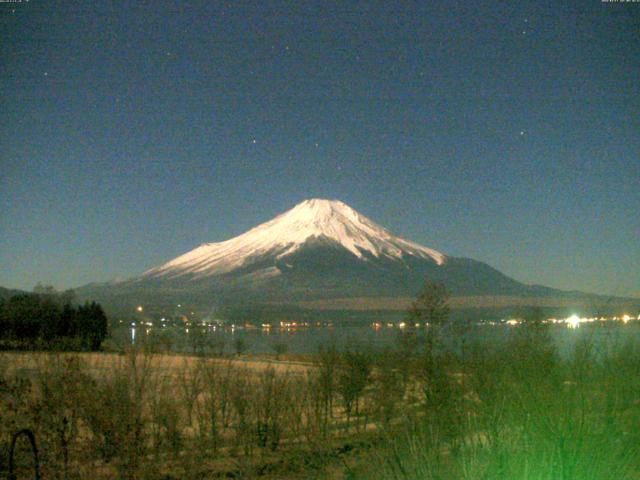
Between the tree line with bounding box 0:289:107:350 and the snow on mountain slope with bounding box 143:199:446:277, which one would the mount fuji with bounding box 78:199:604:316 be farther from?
the tree line with bounding box 0:289:107:350

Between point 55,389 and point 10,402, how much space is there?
0.58 m

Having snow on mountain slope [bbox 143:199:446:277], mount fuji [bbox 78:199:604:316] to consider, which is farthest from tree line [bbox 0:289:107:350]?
snow on mountain slope [bbox 143:199:446:277]

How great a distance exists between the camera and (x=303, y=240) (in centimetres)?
18288

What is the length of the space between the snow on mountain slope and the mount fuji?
261 mm

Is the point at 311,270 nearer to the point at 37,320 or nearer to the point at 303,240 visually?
the point at 303,240

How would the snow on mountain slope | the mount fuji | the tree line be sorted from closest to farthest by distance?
1. the tree line
2. the mount fuji
3. the snow on mountain slope

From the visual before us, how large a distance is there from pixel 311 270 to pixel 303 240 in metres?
13.9

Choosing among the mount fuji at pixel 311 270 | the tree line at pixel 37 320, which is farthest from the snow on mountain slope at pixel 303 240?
the tree line at pixel 37 320

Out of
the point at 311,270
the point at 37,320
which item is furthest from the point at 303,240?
the point at 37,320

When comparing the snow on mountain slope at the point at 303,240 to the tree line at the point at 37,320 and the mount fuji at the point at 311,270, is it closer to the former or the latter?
the mount fuji at the point at 311,270

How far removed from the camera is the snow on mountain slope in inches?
6880

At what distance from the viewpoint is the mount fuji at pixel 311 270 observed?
499 feet

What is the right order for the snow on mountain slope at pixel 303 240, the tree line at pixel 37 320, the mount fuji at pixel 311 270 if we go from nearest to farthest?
1. the tree line at pixel 37 320
2. the mount fuji at pixel 311 270
3. the snow on mountain slope at pixel 303 240

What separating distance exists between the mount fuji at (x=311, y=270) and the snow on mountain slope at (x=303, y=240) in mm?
261
